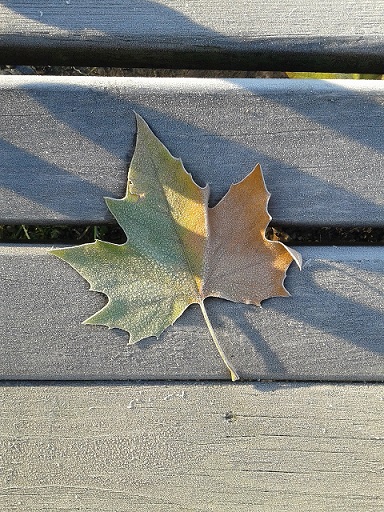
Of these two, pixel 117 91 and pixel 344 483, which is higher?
pixel 117 91

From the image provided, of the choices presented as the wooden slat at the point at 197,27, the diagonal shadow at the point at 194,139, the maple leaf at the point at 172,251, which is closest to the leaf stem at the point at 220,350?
the maple leaf at the point at 172,251

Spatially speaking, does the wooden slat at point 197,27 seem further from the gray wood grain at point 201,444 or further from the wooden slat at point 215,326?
the gray wood grain at point 201,444

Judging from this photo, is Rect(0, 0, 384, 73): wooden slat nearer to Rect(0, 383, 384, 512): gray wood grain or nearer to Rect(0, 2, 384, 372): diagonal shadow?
Rect(0, 2, 384, 372): diagonal shadow

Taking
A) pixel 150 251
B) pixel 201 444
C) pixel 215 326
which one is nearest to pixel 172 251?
pixel 150 251

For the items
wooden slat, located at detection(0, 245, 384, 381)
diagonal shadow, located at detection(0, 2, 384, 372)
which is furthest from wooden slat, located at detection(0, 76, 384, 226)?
wooden slat, located at detection(0, 245, 384, 381)

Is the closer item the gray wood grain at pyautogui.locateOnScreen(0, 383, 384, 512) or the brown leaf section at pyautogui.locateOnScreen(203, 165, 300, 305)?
the brown leaf section at pyautogui.locateOnScreen(203, 165, 300, 305)

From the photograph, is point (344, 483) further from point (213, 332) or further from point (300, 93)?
point (300, 93)

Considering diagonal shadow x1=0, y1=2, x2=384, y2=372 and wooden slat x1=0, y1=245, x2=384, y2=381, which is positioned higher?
diagonal shadow x1=0, y1=2, x2=384, y2=372

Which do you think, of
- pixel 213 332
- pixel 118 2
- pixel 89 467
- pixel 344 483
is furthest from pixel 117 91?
pixel 344 483
